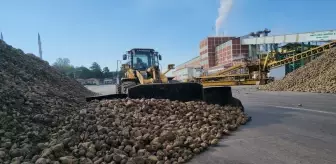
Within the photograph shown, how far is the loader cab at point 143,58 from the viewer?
38.6 ft

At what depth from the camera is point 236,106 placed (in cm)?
607

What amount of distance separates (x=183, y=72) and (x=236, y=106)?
40.1 metres

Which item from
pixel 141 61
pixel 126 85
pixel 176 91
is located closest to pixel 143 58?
pixel 141 61

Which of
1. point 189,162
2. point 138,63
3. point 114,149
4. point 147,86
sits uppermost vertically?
point 138,63

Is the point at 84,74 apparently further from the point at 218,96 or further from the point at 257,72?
the point at 218,96

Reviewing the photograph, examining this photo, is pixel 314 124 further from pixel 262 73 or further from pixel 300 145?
pixel 262 73

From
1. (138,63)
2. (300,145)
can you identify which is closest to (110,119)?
(300,145)

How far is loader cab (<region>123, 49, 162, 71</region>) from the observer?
1177cm

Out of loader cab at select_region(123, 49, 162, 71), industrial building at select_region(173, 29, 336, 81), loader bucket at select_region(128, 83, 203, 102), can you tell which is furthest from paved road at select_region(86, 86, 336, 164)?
industrial building at select_region(173, 29, 336, 81)

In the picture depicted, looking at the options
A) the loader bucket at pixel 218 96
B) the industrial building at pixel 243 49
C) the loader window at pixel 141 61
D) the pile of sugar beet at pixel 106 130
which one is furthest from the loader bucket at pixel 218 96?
the industrial building at pixel 243 49

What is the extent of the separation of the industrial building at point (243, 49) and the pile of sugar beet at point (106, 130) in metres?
17.7

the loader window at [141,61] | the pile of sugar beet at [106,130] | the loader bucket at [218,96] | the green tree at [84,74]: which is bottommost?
the pile of sugar beet at [106,130]

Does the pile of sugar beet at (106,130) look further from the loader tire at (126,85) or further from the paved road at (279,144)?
the loader tire at (126,85)

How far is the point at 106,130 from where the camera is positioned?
357 cm
